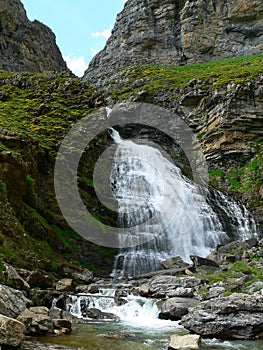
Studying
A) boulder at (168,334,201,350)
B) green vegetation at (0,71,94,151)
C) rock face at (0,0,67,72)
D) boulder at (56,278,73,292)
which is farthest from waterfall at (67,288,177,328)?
rock face at (0,0,67,72)

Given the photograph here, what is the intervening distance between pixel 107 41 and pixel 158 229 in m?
50.1

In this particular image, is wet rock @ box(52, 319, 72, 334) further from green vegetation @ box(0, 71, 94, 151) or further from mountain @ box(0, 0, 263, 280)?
green vegetation @ box(0, 71, 94, 151)

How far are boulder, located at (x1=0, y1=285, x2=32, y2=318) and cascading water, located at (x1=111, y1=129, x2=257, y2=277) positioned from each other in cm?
1016

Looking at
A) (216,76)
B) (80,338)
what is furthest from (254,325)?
(216,76)

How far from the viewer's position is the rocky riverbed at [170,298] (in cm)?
1083

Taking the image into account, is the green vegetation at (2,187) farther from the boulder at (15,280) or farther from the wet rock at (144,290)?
the wet rock at (144,290)

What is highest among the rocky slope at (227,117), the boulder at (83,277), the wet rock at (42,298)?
the rocky slope at (227,117)

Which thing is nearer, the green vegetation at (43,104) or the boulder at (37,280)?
the boulder at (37,280)

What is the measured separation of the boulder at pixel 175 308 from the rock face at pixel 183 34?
156 feet

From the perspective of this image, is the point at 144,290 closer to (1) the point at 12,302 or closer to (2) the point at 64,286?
(2) the point at 64,286

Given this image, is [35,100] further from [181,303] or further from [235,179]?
[181,303]

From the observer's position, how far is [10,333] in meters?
8.65

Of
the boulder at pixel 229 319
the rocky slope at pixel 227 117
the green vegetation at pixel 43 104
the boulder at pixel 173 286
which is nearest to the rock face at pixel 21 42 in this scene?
the green vegetation at pixel 43 104

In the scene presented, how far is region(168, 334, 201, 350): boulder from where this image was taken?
944 cm
